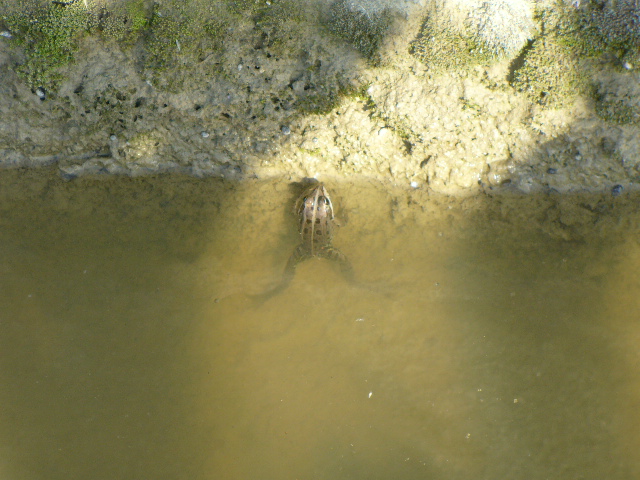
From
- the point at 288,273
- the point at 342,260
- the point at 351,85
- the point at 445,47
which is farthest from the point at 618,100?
the point at 288,273

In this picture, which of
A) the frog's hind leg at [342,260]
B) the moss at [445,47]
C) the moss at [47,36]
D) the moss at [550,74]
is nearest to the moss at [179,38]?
the moss at [47,36]

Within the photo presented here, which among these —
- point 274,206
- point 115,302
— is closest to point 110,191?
point 115,302

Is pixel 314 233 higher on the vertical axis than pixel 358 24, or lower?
lower

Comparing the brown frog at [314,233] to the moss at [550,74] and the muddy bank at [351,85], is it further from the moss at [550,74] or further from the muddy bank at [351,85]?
the moss at [550,74]

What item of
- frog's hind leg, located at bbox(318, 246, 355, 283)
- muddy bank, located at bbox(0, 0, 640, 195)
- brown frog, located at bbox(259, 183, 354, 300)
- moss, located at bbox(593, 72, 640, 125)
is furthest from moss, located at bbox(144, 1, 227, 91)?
moss, located at bbox(593, 72, 640, 125)

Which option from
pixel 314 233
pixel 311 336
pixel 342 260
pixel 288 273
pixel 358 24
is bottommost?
pixel 311 336

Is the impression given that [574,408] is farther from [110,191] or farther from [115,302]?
[110,191]

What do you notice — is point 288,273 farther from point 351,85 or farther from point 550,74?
point 550,74

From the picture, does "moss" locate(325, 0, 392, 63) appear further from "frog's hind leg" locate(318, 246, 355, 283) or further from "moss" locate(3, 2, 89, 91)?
"moss" locate(3, 2, 89, 91)
